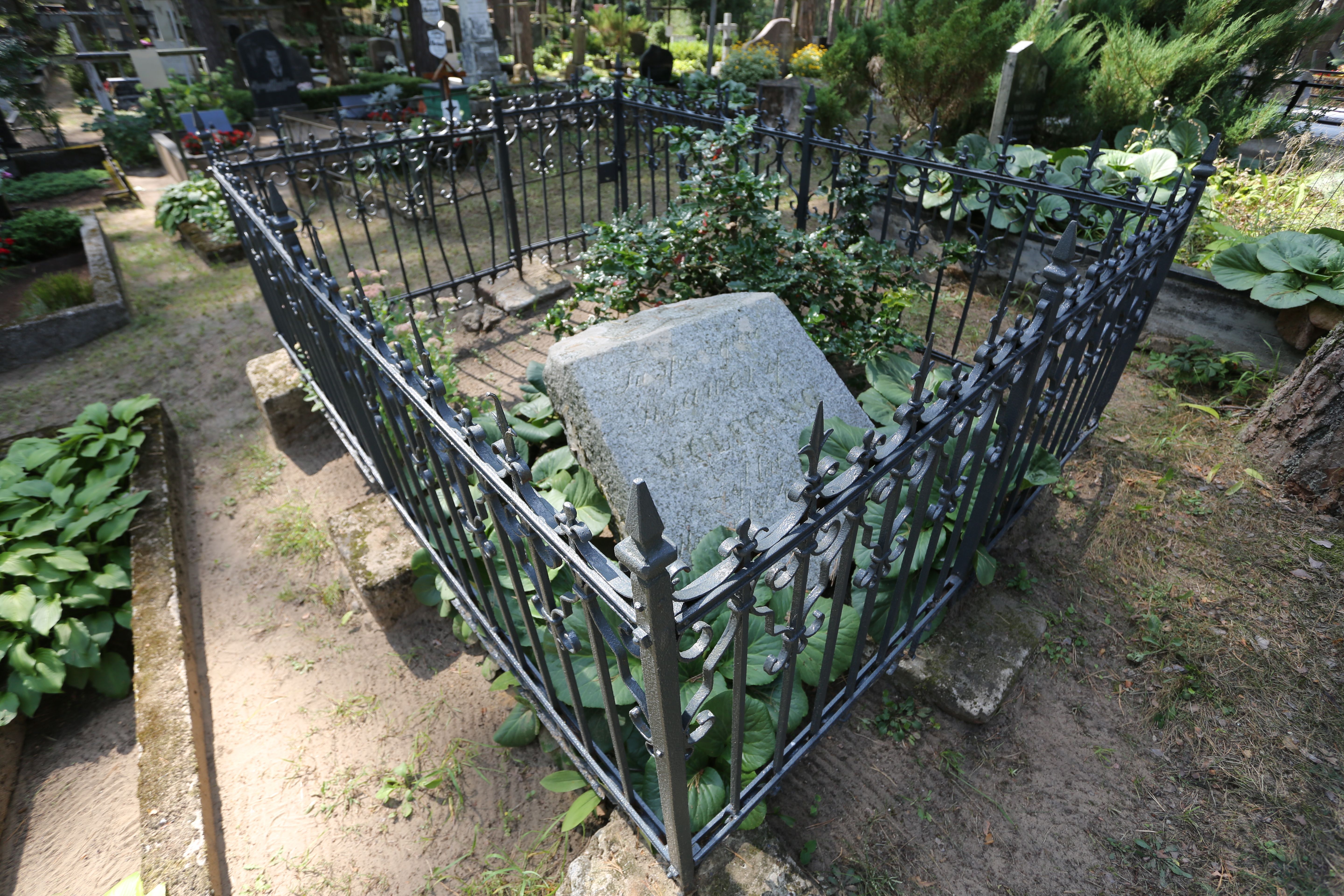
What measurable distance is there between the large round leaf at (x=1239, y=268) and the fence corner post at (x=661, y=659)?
14.7ft

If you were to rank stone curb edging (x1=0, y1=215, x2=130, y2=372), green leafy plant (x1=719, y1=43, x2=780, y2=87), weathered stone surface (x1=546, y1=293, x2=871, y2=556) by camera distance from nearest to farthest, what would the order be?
weathered stone surface (x1=546, y1=293, x2=871, y2=556)
stone curb edging (x1=0, y1=215, x2=130, y2=372)
green leafy plant (x1=719, y1=43, x2=780, y2=87)

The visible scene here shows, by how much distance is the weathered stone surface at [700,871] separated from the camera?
165cm

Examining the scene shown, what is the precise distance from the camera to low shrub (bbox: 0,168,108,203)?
310 inches

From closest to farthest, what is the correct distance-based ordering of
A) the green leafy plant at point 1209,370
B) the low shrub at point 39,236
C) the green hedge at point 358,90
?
the green leafy plant at point 1209,370 < the low shrub at point 39,236 < the green hedge at point 358,90

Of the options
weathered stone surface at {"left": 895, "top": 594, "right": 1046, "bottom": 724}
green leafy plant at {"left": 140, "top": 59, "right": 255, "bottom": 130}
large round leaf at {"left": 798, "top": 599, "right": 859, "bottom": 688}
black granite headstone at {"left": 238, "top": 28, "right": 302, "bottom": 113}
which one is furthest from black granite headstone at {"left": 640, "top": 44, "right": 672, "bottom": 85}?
large round leaf at {"left": 798, "top": 599, "right": 859, "bottom": 688}

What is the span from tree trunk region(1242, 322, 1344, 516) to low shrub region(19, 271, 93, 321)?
7.97 meters

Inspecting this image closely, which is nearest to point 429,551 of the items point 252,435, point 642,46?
point 252,435

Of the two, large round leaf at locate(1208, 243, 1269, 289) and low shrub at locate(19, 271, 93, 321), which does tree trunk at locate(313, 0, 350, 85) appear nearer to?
low shrub at locate(19, 271, 93, 321)

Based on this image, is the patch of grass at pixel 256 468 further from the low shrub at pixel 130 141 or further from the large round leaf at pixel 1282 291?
the low shrub at pixel 130 141

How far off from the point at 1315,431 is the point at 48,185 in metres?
12.3

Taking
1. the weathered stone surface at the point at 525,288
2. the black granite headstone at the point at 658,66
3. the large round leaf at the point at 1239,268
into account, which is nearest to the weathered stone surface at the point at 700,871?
the weathered stone surface at the point at 525,288

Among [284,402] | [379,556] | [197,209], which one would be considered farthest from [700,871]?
[197,209]

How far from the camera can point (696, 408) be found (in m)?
2.59

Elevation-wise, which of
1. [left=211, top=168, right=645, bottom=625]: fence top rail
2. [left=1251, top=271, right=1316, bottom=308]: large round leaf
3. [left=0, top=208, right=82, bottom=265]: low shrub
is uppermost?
[left=211, top=168, right=645, bottom=625]: fence top rail
